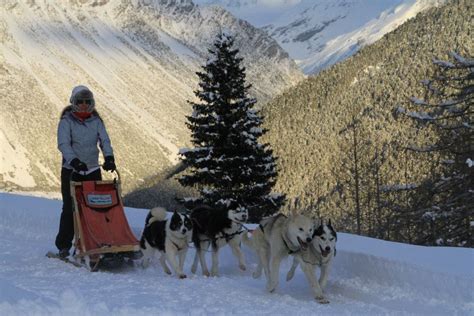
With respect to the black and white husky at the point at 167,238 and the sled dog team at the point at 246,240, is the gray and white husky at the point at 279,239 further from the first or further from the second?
the black and white husky at the point at 167,238

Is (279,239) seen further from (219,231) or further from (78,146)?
(78,146)

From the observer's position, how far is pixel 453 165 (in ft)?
51.4

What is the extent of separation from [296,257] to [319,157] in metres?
74.8

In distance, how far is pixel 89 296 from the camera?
7562mm

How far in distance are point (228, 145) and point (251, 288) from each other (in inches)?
482

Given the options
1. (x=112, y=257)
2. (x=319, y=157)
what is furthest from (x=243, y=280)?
(x=319, y=157)

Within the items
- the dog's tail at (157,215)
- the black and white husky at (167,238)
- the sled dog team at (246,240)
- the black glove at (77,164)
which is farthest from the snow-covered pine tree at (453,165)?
the black glove at (77,164)

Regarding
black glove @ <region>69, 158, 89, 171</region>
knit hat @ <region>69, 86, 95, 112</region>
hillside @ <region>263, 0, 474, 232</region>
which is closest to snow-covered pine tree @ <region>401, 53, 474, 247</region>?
knit hat @ <region>69, 86, 95, 112</region>

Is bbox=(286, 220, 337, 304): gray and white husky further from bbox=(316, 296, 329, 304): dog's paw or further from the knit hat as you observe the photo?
the knit hat

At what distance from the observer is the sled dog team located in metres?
8.73

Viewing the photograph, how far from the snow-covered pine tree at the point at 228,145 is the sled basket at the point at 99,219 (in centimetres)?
1028

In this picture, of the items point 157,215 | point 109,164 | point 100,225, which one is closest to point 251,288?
point 157,215

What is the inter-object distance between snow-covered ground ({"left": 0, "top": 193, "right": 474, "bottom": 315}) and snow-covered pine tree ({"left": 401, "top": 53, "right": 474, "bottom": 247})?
13.1ft

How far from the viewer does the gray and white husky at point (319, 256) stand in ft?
28.0
